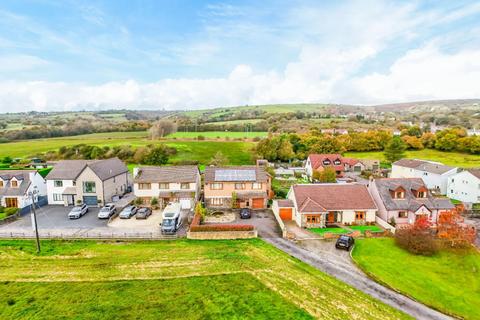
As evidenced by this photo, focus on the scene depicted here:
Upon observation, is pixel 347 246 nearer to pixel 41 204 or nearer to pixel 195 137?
pixel 41 204

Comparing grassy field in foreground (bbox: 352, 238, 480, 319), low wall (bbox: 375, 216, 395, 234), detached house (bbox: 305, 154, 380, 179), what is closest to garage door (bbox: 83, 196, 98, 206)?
grassy field in foreground (bbox: 352, 238, 480, 319)

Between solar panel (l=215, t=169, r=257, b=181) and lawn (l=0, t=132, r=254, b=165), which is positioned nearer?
solar panel (l=215, t=169, r=257, b=181)

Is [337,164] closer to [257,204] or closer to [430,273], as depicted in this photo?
[257,204]

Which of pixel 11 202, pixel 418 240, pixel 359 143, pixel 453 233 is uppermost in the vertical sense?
pixel 359 143

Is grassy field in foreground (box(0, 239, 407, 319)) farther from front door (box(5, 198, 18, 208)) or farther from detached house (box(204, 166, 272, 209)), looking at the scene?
front door (box(5, 198, 18, 208))

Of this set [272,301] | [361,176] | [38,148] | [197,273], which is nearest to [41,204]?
[197,273]

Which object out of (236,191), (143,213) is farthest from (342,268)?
(143,213)
